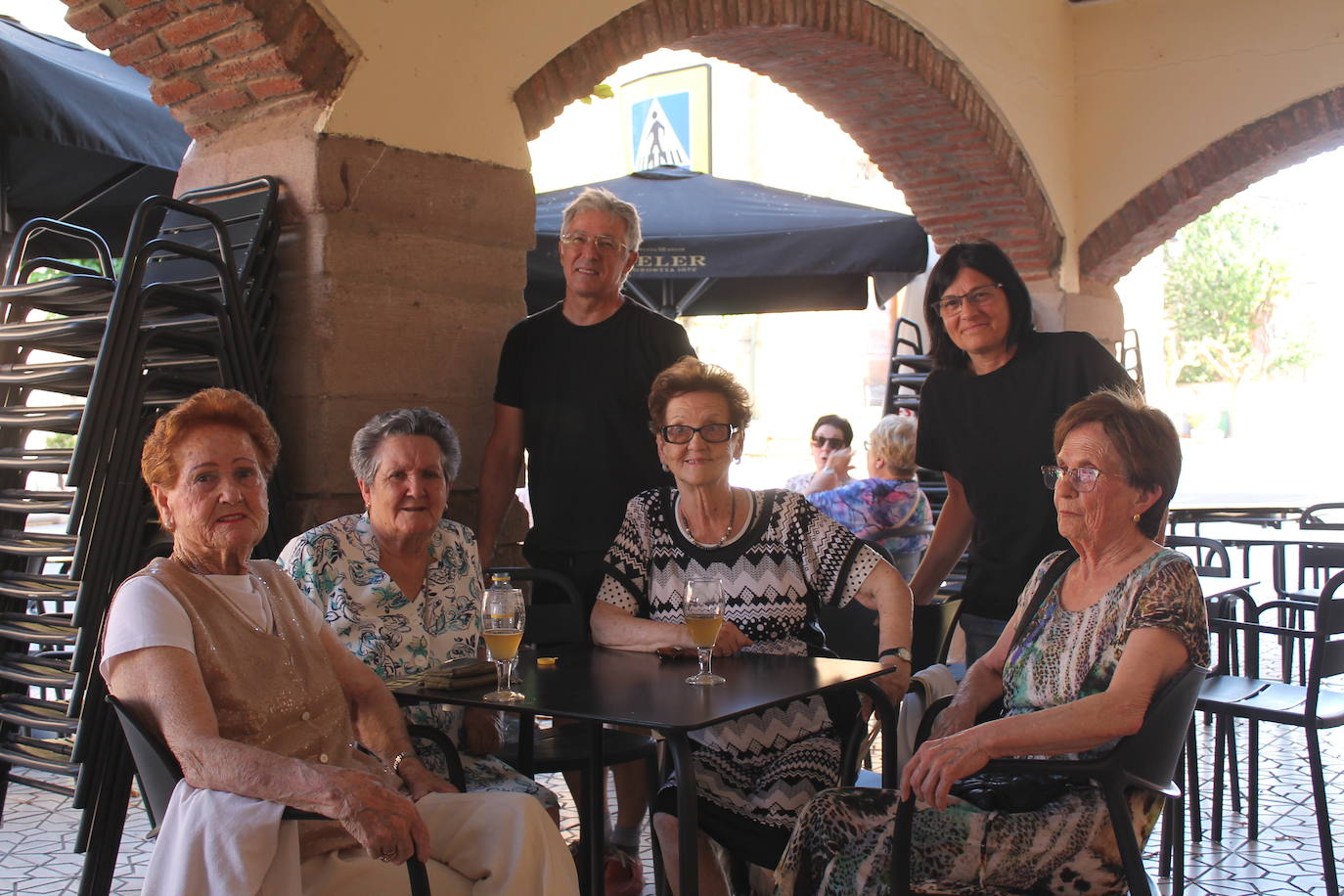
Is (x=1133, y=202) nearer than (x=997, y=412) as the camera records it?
No

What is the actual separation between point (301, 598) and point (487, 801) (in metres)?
0.55

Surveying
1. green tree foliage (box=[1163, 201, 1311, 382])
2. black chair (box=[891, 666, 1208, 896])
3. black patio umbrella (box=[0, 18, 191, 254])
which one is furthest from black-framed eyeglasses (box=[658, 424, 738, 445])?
green tree foliage (box=[1163, 201, 1311, 382])

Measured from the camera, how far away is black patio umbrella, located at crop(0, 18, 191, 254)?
14.1 ft

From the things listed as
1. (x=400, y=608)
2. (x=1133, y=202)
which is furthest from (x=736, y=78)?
(x=400, y=608)

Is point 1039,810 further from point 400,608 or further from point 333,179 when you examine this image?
point 333,179

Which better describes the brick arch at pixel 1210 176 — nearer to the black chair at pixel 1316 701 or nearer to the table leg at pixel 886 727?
the black chair at pixel 1316 701

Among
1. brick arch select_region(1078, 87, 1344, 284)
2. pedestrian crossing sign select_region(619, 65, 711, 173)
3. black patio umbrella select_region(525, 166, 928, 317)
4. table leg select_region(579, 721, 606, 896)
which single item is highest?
pedestrian crossing sign select_region(619, 65, 711, 173)

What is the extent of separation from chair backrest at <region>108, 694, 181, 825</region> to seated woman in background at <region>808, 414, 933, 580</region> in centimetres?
326

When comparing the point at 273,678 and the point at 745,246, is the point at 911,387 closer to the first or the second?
the point at 745,246

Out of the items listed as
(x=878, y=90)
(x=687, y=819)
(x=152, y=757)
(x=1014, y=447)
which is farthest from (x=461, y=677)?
(x=878, y=90)

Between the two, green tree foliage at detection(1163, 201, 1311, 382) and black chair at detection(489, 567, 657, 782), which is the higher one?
green tree foliage at detection(1163, 201, 1311, 382)

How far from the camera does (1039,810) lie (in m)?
2.30

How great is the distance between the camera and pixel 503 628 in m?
2.51

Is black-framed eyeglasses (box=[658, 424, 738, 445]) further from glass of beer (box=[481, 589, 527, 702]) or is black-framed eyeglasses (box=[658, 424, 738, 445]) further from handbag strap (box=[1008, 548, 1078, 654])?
handbag strap (box=[1008, 548, 1078, 654])
